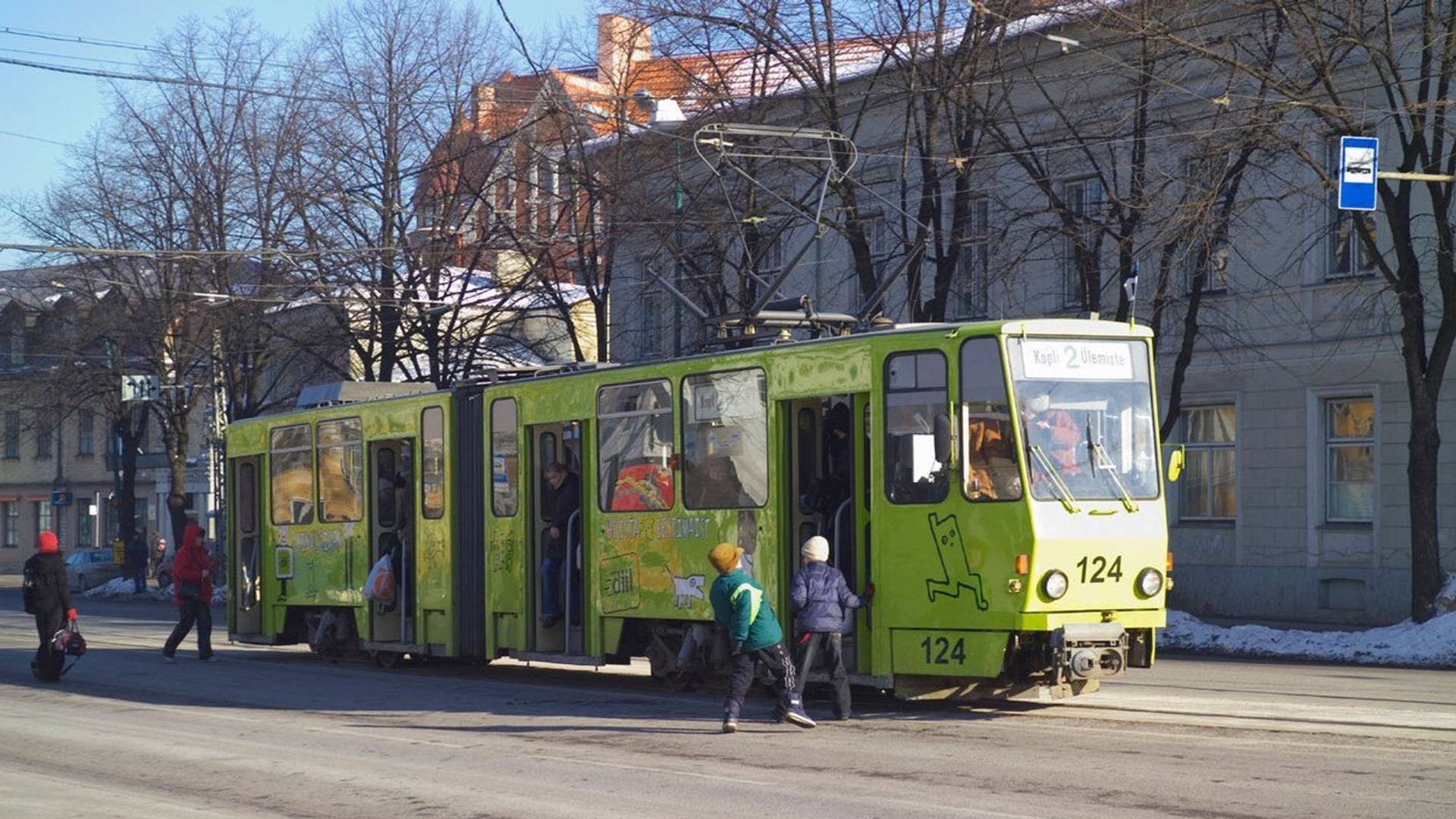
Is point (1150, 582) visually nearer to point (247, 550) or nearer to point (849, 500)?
point (849, 500)

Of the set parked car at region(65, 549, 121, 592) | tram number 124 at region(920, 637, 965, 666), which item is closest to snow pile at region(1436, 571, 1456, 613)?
tram number 124 at region(920, 637, 965, 666)

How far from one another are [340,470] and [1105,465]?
1096 cm

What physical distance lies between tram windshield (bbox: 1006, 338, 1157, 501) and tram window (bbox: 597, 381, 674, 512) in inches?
155

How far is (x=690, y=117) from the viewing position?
2956 cm

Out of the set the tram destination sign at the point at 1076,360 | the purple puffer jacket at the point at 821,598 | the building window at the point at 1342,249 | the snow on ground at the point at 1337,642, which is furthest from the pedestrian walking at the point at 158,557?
the tram destination sign at the point at 1076,360

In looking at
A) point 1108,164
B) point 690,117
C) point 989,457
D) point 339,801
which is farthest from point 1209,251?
point 339,801

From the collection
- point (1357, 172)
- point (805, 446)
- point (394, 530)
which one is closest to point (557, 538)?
point (805, 446)

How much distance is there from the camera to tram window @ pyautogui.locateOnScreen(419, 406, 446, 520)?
20141mm

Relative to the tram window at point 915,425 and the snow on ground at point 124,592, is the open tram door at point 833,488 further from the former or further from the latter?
the snow on ground at point 124,592

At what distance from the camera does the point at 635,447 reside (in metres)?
17.3

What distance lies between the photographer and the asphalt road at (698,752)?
1037 centimetres

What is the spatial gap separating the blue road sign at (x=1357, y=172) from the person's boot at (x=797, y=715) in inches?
358

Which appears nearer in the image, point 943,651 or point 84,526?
point 943,651

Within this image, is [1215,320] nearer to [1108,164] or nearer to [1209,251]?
[1108,164]
